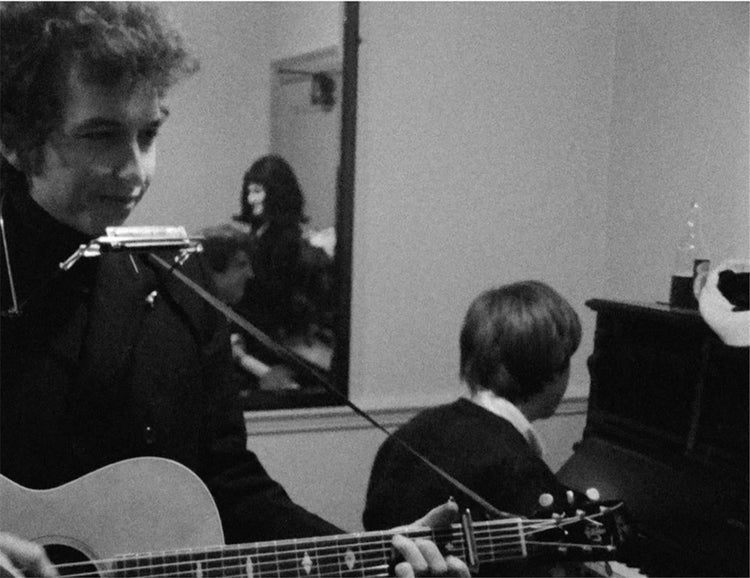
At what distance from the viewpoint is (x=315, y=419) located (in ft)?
9.82

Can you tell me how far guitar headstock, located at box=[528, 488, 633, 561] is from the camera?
1.25 m

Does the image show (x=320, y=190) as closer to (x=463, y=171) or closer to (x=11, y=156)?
(x=463, y=171)

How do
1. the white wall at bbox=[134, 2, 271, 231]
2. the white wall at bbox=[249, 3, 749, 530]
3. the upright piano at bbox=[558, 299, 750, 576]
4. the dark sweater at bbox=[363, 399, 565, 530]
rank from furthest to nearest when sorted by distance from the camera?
the white wall at bbox=[249, 3, 749, 530], the white wall at bbox=[134, 2, 271, 231], the upright piano at bbox=[558, 299, 750, 576], the dark sweater at bbox=[363, 399, 565, 530]

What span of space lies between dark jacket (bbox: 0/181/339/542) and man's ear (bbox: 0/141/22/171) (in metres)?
0.04

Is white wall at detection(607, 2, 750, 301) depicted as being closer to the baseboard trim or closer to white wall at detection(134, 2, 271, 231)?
the baseboard trim

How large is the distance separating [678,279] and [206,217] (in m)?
1.47

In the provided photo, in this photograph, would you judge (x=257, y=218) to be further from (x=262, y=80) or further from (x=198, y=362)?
(x=198, y=362)

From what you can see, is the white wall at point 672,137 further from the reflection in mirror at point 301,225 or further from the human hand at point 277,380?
the human hand at point 277,380

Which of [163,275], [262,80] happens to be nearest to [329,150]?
[262,80]

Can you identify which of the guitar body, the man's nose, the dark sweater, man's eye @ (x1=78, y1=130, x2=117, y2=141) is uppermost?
man's eye @ (x1=78, y1=130, x2=117, y2=141)

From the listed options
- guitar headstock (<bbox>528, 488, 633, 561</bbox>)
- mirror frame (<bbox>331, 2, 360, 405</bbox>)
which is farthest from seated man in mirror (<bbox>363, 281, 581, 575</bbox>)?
mirror frame (<bbox>331, 2, 360, 405</bbox>)

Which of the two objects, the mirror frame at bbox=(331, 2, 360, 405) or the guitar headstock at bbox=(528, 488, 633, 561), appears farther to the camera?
the mirror frame at bbox=(331, 2, 360, 405)

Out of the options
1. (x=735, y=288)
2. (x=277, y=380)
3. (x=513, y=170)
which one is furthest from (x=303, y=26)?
(x=735, y=288)

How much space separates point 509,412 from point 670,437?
29.2 inches
